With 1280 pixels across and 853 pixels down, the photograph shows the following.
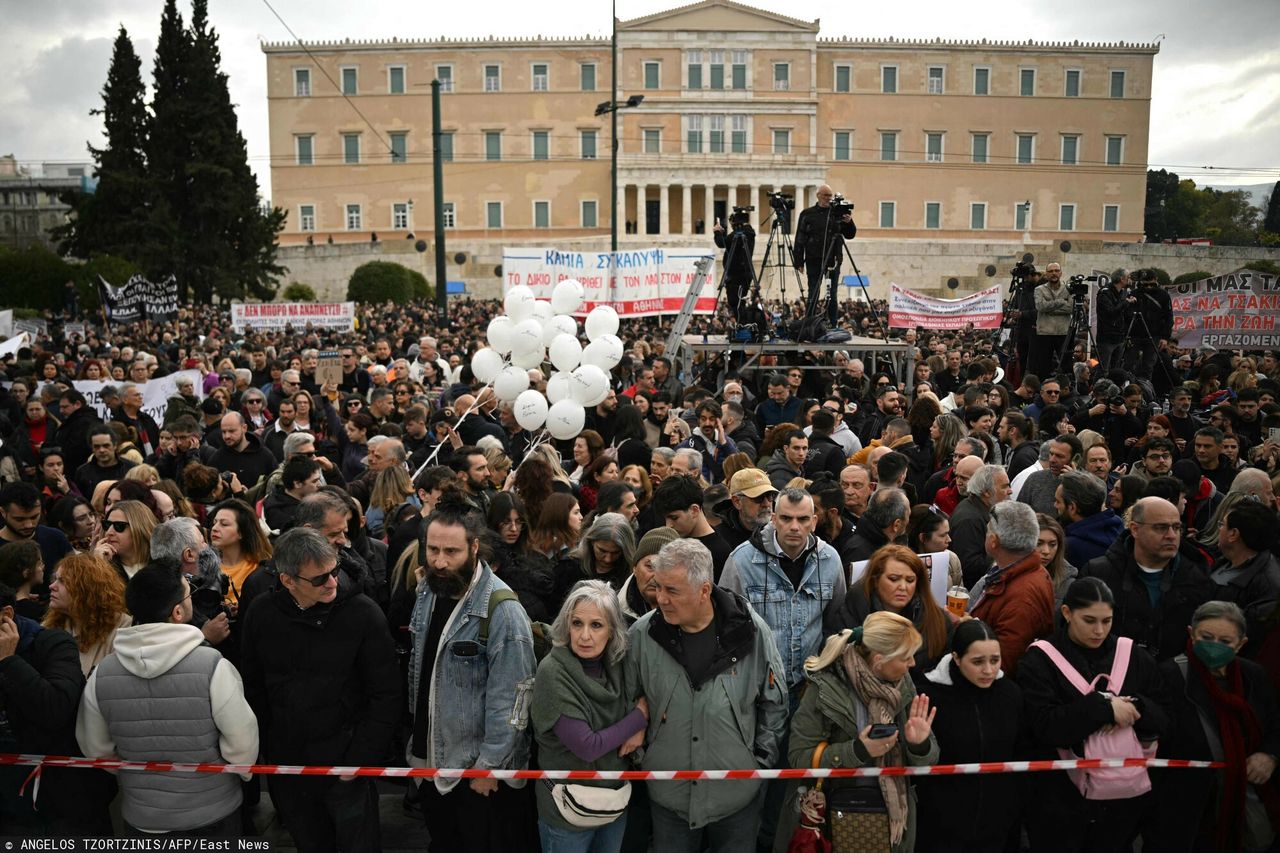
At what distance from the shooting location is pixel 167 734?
11.3 feet

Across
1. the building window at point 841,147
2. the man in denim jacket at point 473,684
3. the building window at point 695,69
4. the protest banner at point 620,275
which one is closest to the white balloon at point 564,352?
the protest banner at point 620,275

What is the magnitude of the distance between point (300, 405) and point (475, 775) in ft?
17.5

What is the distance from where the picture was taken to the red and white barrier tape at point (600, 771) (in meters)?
3.39

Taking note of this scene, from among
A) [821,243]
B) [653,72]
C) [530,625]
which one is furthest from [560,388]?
[653,72]

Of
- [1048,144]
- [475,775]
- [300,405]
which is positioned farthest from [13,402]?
[1048,144]

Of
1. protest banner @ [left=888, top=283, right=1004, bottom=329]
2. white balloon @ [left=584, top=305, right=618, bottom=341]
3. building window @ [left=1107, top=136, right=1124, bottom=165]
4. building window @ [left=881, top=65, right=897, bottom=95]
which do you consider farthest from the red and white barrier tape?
building window @ [left=1107, top=136, right=1124, bottom=165]

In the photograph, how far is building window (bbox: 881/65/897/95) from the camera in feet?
200

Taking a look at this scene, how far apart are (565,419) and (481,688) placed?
430 cm

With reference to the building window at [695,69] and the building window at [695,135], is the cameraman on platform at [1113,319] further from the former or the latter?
the building window at [695,69]

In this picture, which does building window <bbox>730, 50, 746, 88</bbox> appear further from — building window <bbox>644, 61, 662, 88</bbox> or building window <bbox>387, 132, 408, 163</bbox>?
building window <bbox>387, 132, 408, 163</bbox>

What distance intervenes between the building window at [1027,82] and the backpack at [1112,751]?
213 ft

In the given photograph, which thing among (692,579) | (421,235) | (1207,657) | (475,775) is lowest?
(475,775)

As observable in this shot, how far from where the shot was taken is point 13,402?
912cm

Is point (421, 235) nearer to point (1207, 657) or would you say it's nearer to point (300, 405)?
point (300, 405)
